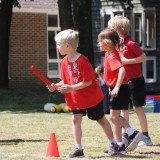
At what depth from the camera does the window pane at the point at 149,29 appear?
93.1 feet

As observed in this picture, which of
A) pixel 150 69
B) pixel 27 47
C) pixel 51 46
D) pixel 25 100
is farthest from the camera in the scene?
pixel 51 46

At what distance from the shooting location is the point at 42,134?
1114 centimetres

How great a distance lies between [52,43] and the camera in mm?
32594

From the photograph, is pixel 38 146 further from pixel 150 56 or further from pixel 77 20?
pixel 150 56

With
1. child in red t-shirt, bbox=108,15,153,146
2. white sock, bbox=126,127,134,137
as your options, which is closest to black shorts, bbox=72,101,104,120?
white sock, bbox=126,127,134,137

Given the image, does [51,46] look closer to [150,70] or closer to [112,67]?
[150,70]

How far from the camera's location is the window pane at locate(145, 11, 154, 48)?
28375mm

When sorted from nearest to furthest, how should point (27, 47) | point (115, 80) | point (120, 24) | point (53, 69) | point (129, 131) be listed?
point (115, 80) < point (129, 131) < point (120, 24) < point (27, 47) < point (53, 69)

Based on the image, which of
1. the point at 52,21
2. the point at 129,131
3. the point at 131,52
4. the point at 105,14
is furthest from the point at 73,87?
the point at 52,21

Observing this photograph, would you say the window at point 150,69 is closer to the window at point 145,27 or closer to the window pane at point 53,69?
the window at point 145,27

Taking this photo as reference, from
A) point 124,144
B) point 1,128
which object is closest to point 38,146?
point 124,144

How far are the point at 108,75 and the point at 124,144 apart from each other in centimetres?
A: 97

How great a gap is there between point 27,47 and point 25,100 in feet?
32.2

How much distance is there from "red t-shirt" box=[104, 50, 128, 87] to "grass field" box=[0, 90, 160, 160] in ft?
3.17
